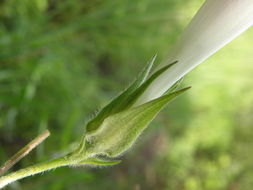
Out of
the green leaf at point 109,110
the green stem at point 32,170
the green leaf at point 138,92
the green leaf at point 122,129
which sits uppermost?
the green stem at point 32,170

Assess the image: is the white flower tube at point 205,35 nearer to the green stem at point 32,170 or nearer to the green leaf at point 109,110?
the green leaf at point 109,110

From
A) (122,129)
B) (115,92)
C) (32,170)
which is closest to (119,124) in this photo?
(122,129)

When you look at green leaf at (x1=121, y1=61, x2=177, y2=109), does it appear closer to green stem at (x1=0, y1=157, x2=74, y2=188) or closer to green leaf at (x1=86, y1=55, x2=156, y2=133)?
green leaf at (x1=86, y1=55, x2=156, y2=133)

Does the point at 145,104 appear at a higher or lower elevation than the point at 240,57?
higher

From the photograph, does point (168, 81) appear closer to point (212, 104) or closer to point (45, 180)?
point (45, 180)

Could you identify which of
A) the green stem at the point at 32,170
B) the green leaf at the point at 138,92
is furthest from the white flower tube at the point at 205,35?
the green stem at the point at 32,170

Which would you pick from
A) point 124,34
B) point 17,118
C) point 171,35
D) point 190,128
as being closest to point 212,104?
point 190,128

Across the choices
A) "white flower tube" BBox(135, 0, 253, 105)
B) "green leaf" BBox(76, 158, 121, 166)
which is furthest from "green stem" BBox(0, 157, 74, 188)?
"white flower tube" BBox(135, 0, 253, 105)
